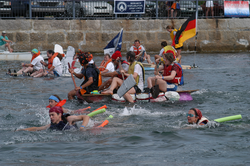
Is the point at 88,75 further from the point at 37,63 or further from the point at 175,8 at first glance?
the point at 175,8

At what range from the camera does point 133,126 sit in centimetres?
820

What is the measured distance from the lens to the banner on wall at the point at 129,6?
2278cm

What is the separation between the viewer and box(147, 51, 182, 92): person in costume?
10.5m

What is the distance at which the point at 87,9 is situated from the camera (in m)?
23.5

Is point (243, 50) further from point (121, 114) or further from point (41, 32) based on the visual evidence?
point (121, 114)

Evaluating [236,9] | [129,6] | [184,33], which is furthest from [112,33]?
[184,33]

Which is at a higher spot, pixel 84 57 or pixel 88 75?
pixel 84 57

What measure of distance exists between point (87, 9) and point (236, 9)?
31.0 feet

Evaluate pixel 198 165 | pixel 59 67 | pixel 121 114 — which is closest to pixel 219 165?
pixel 198 165

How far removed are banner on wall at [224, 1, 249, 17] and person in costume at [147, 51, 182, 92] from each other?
49.8ft

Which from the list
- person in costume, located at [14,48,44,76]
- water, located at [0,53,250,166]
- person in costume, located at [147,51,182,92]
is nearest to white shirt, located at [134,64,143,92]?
person in costume, located at [147,51,182,92]

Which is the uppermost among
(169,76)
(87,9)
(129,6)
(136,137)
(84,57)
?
(129,6)

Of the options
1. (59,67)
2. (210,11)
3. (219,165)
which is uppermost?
(210,11)

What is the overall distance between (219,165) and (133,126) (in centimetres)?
260
